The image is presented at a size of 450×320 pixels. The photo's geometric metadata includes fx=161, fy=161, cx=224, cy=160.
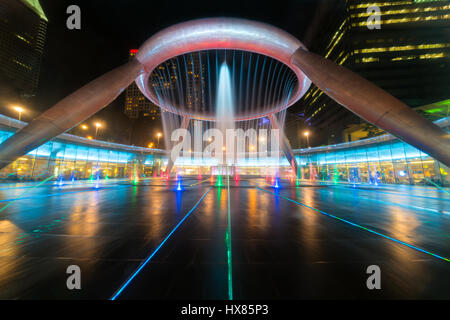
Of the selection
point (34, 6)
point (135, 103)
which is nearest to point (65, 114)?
point (34, 6)

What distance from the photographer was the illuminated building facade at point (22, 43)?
39688mm

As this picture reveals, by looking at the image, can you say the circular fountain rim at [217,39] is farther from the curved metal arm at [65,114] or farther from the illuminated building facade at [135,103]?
the illuminated building facade at [135,103]

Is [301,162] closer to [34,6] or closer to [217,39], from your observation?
[217,39]

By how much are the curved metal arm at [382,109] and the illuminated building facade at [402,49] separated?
42.6 meters

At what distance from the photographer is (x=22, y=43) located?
1731 inches

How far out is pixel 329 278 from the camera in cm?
230

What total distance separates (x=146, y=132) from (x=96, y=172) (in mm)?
28333

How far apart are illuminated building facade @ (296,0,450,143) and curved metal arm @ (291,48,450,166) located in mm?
42582

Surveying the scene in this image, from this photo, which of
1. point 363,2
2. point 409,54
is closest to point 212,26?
point 409,54

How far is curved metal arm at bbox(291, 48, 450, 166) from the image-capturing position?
23.9 feet

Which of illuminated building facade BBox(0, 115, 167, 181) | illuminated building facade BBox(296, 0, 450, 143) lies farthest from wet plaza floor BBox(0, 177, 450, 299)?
illuminated building facade BBox(296, 0, 450, 143)

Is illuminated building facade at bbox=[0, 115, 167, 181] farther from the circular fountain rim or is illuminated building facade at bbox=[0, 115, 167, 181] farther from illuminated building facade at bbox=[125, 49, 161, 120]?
illuminated building facade at bbox=[125, 49, 161, 120]

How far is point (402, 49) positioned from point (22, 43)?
10479 cm

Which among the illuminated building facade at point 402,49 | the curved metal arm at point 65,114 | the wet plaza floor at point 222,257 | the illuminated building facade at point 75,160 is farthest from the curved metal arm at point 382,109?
the illuminated building facade at point 402,49
